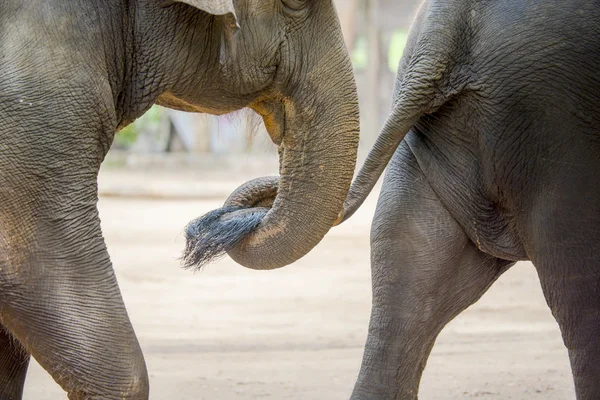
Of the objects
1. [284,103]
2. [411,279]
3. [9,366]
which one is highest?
[284,103]

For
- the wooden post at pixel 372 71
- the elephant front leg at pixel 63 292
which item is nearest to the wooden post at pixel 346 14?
the wooden post at pixel 372 71

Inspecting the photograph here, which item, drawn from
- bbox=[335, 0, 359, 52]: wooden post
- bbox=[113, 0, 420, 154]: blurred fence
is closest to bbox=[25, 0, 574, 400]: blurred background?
bbox=[335, 0, 359, 52]: wooden post

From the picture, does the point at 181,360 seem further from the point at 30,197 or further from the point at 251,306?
the point at 30,197

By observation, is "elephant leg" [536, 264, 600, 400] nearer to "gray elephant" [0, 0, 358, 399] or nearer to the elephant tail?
the elephant tail

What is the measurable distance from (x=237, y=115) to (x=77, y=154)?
878 mm

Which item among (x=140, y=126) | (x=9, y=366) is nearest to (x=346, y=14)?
(x=140, y=126)

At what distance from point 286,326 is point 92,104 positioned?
3.45 meters

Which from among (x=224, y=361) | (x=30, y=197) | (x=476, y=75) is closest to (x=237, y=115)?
(x=476, y=75)

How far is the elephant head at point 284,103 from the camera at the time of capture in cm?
326

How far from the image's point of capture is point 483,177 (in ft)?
11.4

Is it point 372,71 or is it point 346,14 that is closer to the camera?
point 346,14

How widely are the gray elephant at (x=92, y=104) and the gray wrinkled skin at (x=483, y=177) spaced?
0.34 metres

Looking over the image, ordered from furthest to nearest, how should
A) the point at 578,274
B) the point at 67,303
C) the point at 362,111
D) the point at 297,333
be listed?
the point at 362,111
the point at 297,333
the point at 578,274
the point at 67,303

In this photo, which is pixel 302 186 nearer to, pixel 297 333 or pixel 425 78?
pixel 425 78
